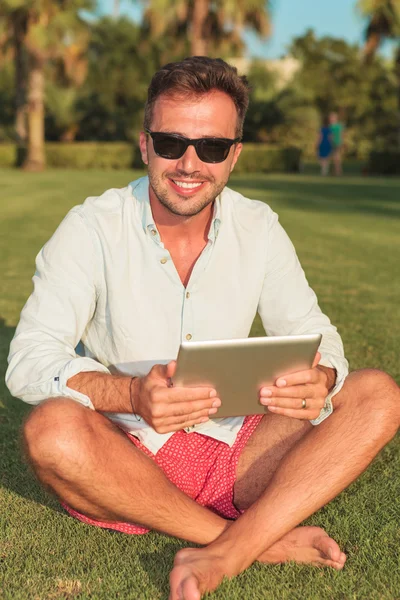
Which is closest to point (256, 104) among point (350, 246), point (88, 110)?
point (88, 110)

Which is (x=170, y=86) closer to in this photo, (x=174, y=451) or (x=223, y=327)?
(x=223, y=327)

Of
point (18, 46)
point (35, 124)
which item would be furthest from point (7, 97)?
point (35, 124)

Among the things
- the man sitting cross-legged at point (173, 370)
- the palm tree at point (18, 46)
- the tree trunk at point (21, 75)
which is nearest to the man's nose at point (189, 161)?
the man sitting cross-legged at point (173, 370)

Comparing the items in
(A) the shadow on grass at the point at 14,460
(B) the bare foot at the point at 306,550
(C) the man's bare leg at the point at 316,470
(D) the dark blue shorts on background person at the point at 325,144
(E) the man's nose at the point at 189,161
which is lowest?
(D) the dark blue shorts on background person at the point at 325,144

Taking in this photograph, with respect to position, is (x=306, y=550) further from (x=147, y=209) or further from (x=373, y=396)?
(x=147, y=209)

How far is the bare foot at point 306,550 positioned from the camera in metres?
2.71

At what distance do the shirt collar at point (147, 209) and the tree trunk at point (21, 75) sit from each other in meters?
29.9

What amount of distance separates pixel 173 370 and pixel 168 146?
98cm

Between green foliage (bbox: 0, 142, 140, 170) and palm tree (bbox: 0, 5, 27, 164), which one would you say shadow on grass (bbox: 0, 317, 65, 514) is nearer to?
green foliage (bbox: 0, 142, 140, 170)

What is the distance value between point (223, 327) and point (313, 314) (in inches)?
14.6

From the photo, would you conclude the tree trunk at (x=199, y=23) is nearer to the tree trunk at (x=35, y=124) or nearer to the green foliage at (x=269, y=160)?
the green foliage at (x=269, y=160)

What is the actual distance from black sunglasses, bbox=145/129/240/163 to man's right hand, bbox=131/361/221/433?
0.90 meters

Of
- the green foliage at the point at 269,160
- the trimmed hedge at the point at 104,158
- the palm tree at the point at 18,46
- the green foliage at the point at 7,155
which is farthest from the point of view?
the green foliage at the point at 7,155

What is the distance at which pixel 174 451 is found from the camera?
300 centimetres
